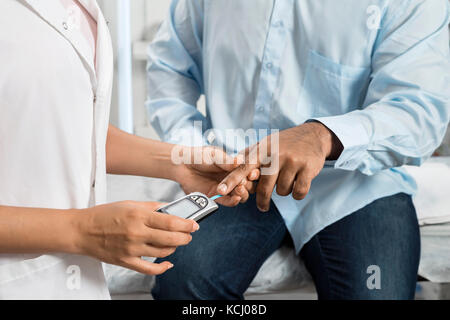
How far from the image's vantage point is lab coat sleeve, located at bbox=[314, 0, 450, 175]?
2.34 feet

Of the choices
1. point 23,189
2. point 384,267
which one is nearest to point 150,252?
point 23,189

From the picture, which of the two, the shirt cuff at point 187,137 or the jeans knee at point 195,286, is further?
the shirt cuff at point 187,137

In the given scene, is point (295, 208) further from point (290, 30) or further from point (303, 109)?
point (290, 30)

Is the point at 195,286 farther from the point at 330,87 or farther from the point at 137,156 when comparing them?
the point at 330,87

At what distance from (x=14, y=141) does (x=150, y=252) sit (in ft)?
0.63

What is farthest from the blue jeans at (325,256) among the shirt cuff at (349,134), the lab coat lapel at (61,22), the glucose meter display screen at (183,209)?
the lab coat lapel at (61,22)

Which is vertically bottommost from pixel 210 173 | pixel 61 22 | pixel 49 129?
pixel 210 173

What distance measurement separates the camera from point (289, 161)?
0.62 meters

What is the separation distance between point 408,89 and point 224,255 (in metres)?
0.42

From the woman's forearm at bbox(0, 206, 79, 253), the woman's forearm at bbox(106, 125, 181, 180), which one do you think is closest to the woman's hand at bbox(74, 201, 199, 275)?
the woman's forearm at bbox(0, 206, 79, 253)

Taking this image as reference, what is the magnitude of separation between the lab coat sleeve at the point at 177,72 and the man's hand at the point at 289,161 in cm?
28

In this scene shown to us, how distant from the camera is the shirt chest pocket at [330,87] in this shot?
80 centimetres

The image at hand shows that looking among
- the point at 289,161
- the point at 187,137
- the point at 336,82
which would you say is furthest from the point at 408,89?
the point at 187,137

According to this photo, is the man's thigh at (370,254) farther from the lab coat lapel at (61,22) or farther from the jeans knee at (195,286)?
the lab coat lapel at (61,22)
